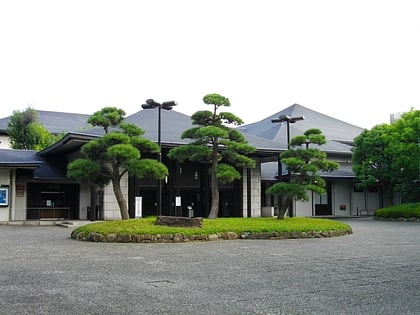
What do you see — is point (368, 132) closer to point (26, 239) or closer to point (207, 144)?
point (207, 144)

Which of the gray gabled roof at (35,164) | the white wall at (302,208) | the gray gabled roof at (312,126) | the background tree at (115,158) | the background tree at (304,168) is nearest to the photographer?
the background tree at (115,158)

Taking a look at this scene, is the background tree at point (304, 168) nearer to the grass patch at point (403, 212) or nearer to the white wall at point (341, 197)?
the grass patch at point (403, 212)

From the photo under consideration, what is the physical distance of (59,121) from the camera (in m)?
50.0

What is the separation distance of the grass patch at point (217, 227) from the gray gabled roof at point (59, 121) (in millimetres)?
31942

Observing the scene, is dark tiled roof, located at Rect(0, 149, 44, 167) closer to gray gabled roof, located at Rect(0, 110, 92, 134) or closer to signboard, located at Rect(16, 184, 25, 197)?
signboard, located at Rect(16, 184, 25, 197)

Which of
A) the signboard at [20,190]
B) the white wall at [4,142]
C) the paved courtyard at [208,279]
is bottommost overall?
the paved courtyard at [208,279]

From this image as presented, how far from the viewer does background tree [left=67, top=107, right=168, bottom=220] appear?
661 inches

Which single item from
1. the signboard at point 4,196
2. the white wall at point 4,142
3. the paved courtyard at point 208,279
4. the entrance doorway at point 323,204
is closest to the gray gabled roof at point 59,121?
the white wall at point 4,142

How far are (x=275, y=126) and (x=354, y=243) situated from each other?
82.5 ft

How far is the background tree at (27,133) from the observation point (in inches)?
1513

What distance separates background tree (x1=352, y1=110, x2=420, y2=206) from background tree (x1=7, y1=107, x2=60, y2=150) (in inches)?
915

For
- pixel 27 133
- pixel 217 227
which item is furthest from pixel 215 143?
pixel 27 133

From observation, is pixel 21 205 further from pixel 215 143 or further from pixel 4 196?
pixel 215 143

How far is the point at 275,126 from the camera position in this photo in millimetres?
39125
